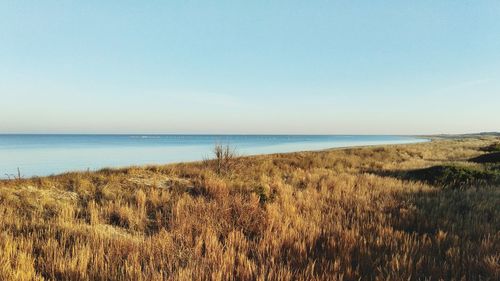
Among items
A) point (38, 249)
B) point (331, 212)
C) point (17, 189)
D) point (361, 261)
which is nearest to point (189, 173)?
point (17, 189)

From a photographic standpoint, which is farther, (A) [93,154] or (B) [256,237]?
(A) [93,154]

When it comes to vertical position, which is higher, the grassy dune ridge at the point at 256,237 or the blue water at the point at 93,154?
the grassy dune ridge at the point at 256,237

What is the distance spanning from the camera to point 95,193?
9.69 meters

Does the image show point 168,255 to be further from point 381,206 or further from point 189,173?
point 189,173

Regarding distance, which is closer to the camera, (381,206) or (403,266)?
(403,266)

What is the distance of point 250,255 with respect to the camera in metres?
4.32

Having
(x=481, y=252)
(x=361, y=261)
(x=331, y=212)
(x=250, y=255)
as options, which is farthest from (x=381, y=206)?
(x=250, y=255)

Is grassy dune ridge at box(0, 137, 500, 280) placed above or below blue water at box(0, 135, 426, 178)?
above

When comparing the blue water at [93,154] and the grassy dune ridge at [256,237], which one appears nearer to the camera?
the grassy dune ridge at [256,237]

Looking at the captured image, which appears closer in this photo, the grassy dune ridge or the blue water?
the grassy dune ridge

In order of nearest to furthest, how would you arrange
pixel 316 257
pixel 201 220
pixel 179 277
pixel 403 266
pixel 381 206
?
pixel 179 277
pixel 403 266
pixel 316 257
pixel 201 220
pixel 381 206

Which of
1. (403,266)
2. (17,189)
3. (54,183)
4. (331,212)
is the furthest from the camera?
(54,183)

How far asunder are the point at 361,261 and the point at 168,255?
2238 millimetres

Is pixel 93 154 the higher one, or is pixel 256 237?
pixel 256 237
